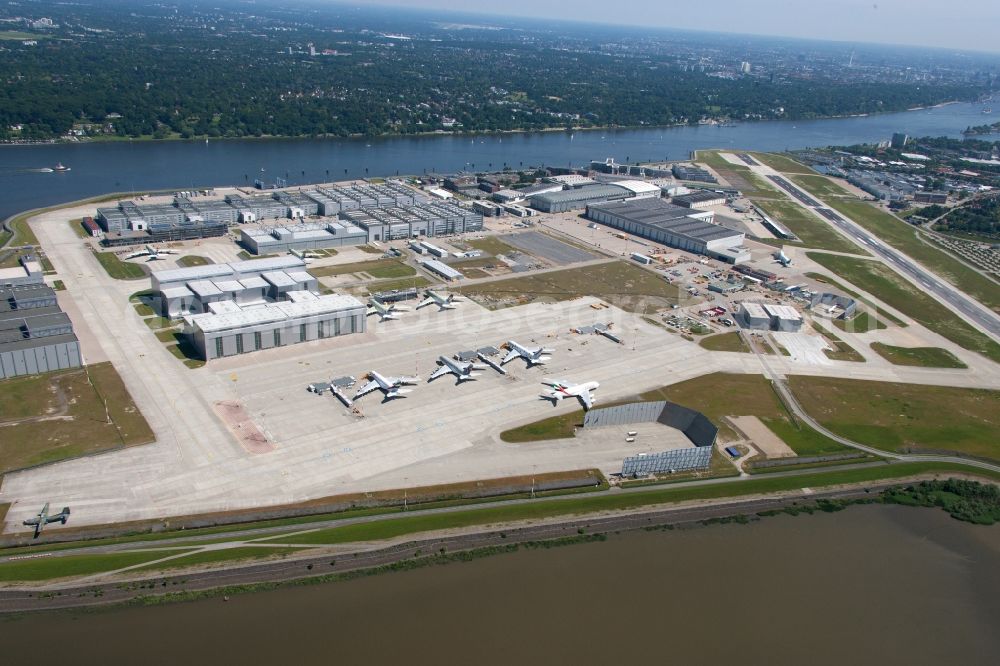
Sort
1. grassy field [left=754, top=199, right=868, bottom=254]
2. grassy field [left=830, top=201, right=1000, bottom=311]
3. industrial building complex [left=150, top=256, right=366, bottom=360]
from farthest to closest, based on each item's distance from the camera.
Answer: grassy field [left=754, top=199, right=868, bottom=254], grassy field [left=830, top=201, right=1000, bottom=311], industrial building complex [left=150, top=256, right=366, bottom=360]

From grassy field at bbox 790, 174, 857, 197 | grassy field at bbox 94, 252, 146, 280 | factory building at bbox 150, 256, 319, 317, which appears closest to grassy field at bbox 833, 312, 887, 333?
factory building at bbox 150, 256, 319, 317

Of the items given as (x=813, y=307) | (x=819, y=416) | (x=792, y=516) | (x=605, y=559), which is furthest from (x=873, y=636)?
(x=813, y=307)

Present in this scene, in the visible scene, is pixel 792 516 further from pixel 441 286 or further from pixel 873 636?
pixel 441 286

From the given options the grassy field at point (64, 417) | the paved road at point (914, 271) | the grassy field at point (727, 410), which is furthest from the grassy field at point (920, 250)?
the grassy field at point (64, 417)

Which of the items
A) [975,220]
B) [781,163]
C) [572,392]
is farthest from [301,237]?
[781,163]

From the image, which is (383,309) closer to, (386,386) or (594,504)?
(386,386)

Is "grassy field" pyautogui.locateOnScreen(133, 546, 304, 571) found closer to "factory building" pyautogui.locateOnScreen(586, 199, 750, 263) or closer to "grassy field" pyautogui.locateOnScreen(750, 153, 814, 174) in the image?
"factory building" pyautogui.locateOnScreen(586, 199, 750, 263)

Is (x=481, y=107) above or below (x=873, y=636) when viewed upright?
above
